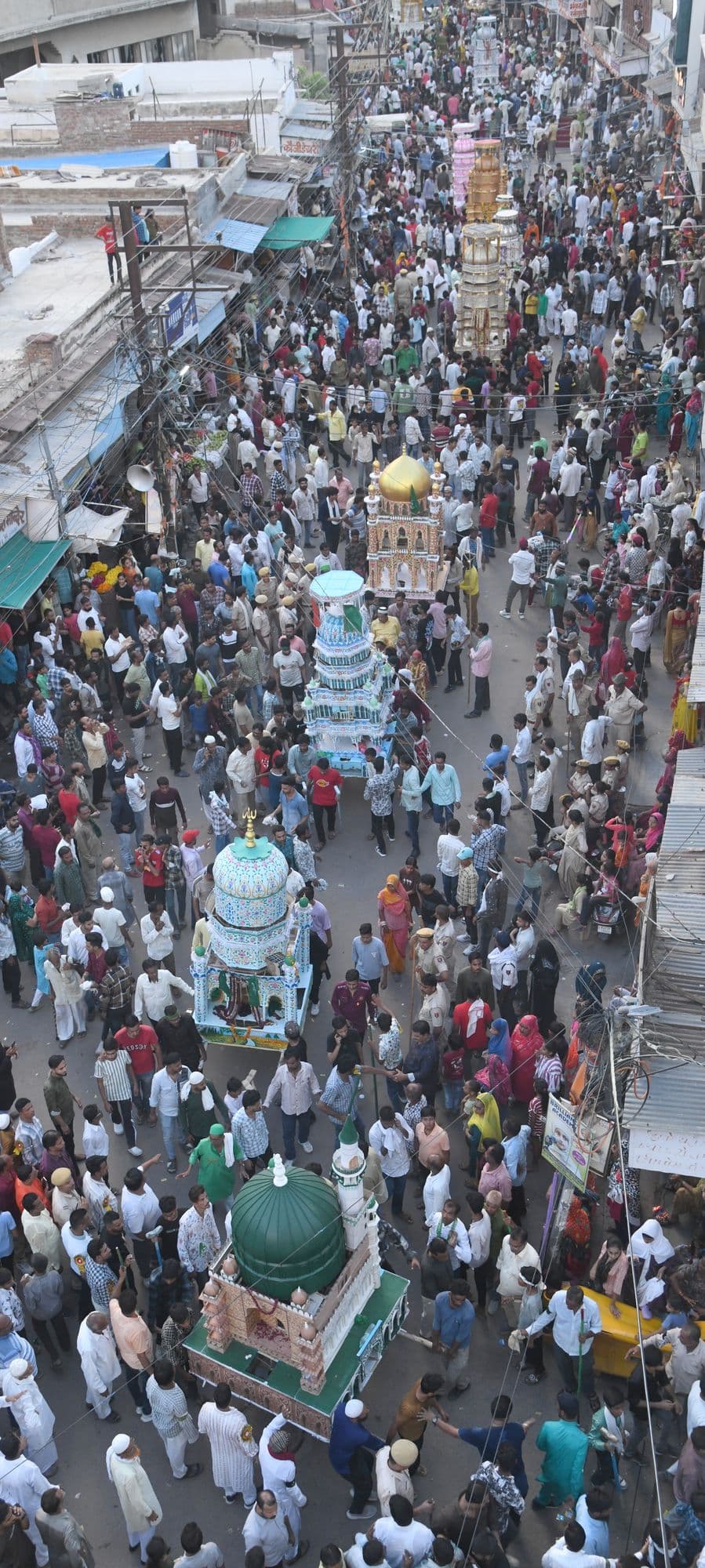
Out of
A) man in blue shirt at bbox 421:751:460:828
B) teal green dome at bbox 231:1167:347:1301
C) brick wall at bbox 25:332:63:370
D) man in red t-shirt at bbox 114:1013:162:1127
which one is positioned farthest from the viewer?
brick wall at bbox 25:332:63:370

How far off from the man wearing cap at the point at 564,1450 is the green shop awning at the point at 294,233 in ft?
74.0

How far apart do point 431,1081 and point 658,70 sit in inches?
1256

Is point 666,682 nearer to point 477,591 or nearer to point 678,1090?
point 477,591

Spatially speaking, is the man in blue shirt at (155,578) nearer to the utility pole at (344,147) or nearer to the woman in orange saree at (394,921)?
the woman in orange saree at (394,921)

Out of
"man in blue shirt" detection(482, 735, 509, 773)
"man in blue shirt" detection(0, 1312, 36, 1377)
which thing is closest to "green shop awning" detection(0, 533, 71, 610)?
"man in blue shirt" detection(482, 735, 509, 773)

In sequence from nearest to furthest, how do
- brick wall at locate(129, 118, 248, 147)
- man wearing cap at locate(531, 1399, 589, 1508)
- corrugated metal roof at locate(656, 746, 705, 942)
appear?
man wearing cap at locate(531, 1399, 589, 1508) < corrugated metal roof at locate(656, 746, 705, 942) < brick wall at locate(129, 118, 248, 147)

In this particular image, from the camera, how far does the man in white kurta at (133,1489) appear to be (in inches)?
274

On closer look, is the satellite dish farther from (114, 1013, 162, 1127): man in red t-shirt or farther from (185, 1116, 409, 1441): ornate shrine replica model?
(185, 1116, 409, 1441): ornate shrine replica model

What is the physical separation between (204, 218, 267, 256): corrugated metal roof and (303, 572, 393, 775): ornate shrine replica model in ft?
39.9

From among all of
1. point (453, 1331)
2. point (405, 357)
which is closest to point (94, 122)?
point (405, 357)

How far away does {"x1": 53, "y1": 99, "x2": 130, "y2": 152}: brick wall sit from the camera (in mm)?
28062

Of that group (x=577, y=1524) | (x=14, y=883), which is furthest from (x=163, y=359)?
(x=577, y=1524)

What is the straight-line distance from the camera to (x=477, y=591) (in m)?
16.0

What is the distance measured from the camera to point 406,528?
52.6 feet
